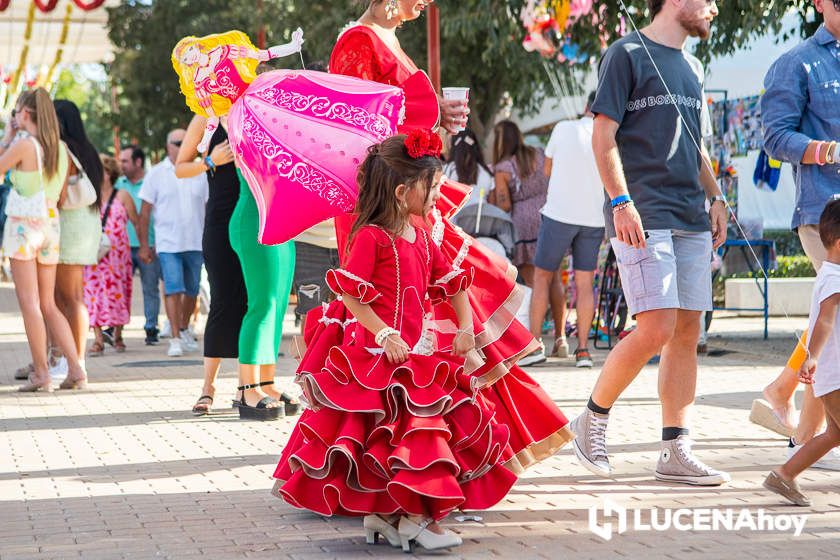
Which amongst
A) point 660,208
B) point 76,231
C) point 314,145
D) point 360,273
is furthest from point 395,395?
point 76,231

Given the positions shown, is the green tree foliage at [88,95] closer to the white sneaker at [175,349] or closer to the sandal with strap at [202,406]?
the white sneaker at [175,349]

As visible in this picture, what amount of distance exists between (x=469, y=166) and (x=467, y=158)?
0.08 metres

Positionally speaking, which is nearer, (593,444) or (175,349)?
(593,444)

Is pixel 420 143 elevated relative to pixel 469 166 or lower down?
lower down

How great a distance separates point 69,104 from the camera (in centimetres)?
1061

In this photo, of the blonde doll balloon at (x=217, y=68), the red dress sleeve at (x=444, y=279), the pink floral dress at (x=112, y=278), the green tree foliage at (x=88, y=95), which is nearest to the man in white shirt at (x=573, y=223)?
the blonde doll balloon at (x=217, y=68)

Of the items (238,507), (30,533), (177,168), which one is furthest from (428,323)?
(177,168)

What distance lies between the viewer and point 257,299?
26.7 ft

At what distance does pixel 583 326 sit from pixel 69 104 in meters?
4.61

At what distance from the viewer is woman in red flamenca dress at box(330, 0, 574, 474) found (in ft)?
17.4

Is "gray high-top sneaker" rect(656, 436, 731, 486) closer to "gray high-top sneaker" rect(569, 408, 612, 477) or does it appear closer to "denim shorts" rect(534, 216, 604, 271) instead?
"gray high-top sneaker" rect(569, 408, 612, 477)

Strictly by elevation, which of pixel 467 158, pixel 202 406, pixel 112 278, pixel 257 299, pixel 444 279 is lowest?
pixel 202 406

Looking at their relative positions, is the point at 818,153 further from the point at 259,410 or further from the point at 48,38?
the point at 48,38

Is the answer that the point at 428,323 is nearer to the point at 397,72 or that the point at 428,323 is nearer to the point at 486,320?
the point at 486,320
